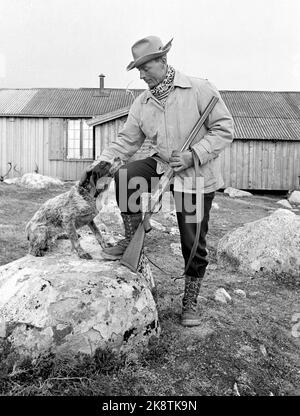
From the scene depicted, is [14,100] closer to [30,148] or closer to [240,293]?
[30,148]

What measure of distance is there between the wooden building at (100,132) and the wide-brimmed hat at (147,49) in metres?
15.1

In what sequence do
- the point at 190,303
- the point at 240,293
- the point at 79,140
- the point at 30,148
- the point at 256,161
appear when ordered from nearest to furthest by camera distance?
the point at 190,303 → the point at 240,293 → the point at 256,161 → the point at 79,140 → the point at 30,148

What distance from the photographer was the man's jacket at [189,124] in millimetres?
4035

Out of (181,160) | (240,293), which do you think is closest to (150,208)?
(181,160)

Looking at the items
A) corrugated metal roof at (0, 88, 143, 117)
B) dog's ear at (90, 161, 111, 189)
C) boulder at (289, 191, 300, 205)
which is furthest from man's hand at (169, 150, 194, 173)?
corrugated metal roof at (0, 88, 143, 117)

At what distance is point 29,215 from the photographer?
11.6 metres

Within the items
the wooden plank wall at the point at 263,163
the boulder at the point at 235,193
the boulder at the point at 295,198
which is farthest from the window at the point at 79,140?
the boulder at the point at 295,198

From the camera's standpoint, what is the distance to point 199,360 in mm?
3867

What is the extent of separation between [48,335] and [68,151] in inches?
819

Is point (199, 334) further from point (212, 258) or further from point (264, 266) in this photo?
point (212, 258)

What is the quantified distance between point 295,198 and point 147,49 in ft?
55.4

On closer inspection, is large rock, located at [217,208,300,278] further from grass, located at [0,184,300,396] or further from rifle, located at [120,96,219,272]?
rifle, located at [120,96,219,272]

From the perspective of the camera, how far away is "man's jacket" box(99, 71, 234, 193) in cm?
404

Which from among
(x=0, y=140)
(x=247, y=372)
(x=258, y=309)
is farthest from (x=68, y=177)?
(x=247, y=372)
